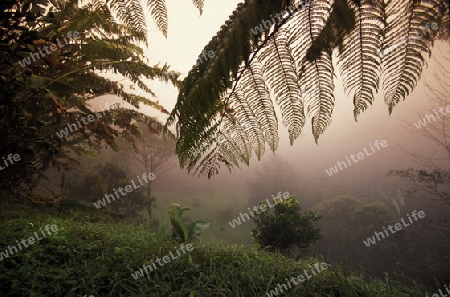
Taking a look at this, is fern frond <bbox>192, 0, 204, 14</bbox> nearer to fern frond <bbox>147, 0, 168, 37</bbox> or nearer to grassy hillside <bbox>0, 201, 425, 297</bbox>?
fern frond <bbox>147, 0, 168, 37</bbox>

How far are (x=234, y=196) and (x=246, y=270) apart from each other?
27.9 meters

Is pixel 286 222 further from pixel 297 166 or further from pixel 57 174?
pixel 297 166

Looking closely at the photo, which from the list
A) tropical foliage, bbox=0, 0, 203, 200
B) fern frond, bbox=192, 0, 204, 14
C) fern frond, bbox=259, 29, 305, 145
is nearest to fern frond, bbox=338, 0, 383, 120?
fern frond, bbox=259, 29, 305, 145

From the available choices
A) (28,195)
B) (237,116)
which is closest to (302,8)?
(237,116)

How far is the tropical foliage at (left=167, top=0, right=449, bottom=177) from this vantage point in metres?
0.51

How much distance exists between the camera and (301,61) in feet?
2.04

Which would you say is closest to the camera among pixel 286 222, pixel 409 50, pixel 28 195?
pixel 409 50

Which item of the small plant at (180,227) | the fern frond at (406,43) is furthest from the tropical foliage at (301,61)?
the small plant at (180,227)

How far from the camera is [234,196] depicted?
3083 cm

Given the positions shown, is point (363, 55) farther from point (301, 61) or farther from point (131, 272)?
point (131, 272)

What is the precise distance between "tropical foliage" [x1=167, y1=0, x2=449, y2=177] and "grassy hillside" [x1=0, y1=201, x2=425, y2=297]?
2469 mm

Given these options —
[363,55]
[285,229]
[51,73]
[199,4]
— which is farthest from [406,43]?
[285,229]

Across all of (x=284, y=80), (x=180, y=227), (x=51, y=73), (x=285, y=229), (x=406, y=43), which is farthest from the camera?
(x=285, y=229)

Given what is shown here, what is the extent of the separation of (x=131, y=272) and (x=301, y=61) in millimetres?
3061
